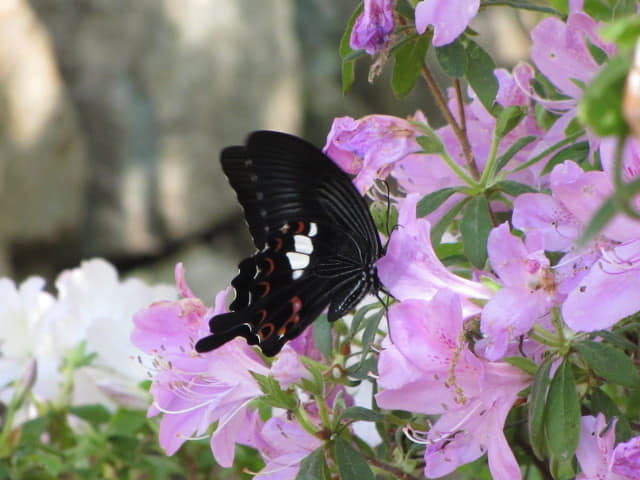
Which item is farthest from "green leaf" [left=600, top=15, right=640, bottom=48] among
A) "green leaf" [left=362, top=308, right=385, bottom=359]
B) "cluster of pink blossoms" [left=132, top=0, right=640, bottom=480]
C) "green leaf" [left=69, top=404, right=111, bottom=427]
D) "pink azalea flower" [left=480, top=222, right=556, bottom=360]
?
"green leaf" [left=69, top=404, right=111, bottom=427]

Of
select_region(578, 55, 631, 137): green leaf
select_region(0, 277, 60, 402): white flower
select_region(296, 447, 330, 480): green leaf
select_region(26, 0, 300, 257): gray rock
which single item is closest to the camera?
select_region(578, 55, 631, 137): green leaf

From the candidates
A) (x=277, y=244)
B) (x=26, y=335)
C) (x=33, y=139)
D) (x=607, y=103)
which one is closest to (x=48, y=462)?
(x=26, y=335)

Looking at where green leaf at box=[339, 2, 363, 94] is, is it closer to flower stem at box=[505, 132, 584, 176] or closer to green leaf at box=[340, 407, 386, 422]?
flower stem at box=[505, 132, 584, 176]

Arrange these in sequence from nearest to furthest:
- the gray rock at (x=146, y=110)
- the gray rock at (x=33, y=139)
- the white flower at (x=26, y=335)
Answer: the white flower at (x=26, y=335), the gray rock at (x=33, y=139), the gray rock at (x=146, y=110)

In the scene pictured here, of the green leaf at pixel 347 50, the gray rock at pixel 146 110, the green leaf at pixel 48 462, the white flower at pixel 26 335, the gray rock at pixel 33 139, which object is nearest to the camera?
the green leaf at pixel 347 50

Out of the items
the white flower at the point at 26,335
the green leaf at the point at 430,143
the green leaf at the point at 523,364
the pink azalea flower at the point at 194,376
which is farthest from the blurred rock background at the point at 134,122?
the green leaf at the point at 523,364

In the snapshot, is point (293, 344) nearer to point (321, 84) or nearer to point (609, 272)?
point (609, 272)

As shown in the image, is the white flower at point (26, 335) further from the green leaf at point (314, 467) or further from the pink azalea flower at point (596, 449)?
the pink azalea flower at point (596, 449)

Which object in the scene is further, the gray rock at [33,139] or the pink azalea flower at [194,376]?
the gray rock at [33,139]
